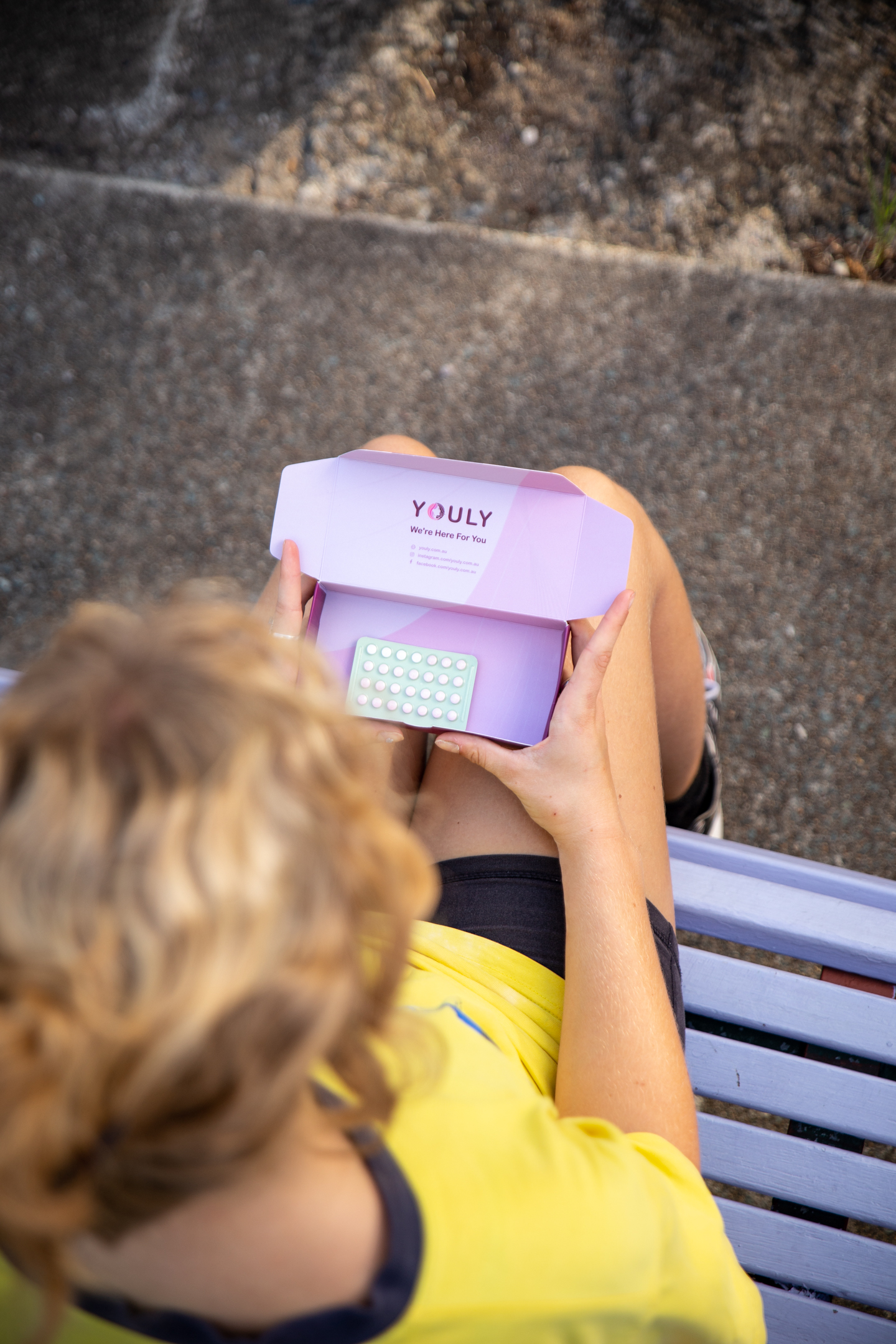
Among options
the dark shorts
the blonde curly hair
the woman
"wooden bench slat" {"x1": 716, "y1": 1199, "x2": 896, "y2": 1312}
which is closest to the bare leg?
the dark shorts

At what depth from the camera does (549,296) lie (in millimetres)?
1937

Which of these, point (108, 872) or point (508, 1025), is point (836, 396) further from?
point (108, 872)

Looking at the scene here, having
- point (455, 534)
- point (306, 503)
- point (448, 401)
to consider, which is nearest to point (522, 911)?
point (455, 534)

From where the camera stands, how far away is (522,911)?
1.05m

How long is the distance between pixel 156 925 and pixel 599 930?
0.59m

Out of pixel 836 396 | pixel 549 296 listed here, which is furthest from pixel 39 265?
pixel 836 396

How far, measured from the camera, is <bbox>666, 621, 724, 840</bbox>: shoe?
156cm

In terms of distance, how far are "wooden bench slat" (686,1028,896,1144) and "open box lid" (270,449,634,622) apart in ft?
1.85

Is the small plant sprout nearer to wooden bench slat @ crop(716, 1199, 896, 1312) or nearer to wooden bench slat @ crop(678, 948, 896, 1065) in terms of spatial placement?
wooden bench slat @ crop(678, 948, 896, 1065)

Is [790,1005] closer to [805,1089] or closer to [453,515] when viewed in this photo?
[805,1089]

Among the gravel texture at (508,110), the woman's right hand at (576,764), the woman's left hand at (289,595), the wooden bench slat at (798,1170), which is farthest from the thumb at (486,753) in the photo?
the gravel texture at (508,110)

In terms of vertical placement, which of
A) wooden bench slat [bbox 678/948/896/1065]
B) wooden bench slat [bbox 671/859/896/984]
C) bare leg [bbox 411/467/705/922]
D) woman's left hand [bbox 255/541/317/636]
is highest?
woman's left hand [bbox 255/541/317/636]

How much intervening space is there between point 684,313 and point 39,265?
1408mm

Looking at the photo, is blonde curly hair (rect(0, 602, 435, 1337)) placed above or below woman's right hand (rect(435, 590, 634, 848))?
above
